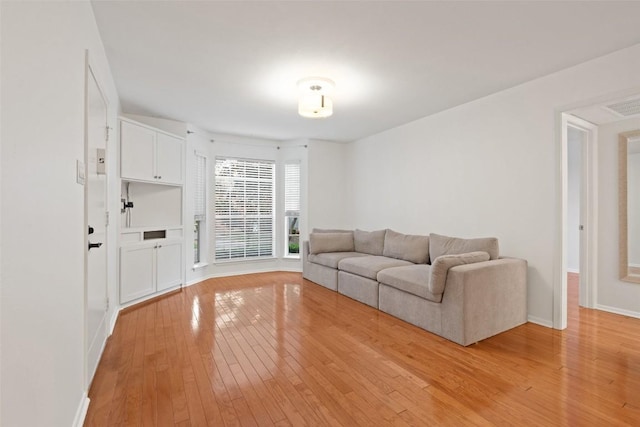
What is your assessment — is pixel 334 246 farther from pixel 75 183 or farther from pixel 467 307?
pixel 75 183

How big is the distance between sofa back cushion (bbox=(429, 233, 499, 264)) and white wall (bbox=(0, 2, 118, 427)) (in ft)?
11.2

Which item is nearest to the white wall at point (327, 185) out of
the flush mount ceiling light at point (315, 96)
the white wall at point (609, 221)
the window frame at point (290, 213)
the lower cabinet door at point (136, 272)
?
the window frame at point (290, 213)

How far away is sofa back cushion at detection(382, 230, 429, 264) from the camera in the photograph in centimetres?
413

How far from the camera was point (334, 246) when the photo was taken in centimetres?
518

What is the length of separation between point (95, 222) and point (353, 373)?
7.70 ft

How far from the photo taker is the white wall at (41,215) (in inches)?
37.6

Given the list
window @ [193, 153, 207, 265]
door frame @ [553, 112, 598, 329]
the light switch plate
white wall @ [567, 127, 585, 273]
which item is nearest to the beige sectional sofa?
door frame @ [553, 112, 598, 329]

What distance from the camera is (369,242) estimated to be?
5043mm

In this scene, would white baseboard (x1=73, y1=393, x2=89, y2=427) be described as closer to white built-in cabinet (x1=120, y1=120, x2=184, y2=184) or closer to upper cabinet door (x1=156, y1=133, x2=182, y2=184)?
white built-in cabinet (x1=120, y1=120, x2=184, y2=184)

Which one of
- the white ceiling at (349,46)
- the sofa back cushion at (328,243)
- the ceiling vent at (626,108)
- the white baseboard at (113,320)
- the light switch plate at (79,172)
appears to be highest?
the white ceiling at (349,46)

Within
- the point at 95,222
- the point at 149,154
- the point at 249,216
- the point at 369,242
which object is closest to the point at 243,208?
the point at 249,216

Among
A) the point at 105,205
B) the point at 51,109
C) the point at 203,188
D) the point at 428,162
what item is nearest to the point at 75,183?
the point at 51,109

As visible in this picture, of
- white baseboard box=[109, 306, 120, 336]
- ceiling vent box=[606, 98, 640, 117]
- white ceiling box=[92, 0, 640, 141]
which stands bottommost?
white baseboard box=[109, 306, 120, 336]

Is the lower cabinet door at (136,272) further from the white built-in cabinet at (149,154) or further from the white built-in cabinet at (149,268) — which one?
the white built-in cabinet at (149,154)
